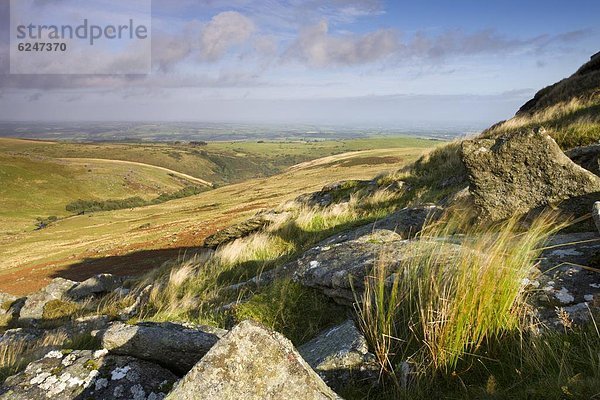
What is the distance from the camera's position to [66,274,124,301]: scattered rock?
1487cm

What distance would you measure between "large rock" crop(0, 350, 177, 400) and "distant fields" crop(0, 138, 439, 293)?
715 inches

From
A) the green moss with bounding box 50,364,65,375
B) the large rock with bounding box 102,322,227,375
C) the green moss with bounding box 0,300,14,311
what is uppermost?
the large rock with bounding box 102,322,227,375

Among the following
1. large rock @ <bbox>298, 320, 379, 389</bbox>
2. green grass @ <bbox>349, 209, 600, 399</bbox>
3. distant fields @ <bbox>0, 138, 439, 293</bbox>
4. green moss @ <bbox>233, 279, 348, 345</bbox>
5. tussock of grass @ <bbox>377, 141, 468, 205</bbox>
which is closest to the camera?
green grass @ <bbox>349, 209, 600, 399</bbox>

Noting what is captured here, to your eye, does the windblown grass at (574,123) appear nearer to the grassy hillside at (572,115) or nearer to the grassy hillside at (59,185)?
the grassy hillside at (572,115)

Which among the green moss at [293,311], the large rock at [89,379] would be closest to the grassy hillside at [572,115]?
the green moss at [293,311]

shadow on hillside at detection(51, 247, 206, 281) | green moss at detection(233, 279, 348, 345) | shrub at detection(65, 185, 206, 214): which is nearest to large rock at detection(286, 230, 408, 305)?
green moss at detection(233, 279, 348, 345)

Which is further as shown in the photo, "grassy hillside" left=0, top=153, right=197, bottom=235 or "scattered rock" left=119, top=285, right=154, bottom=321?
"grassy hillside" left=0, top=153, right=197, bottom=235

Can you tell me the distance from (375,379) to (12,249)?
216ft

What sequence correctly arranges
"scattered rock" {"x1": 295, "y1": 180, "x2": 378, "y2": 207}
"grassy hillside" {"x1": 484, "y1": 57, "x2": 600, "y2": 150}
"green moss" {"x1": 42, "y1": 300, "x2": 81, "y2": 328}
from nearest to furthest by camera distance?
1. "green moss" {"x1": 42, "y1": 300, "x2": 81, "y2": 328}
2. "grassy hillside" {"x1": 484, "y1": 57, "x2": 600, "y2": 150}
3. "scattered rock" {"x1": 295, "y1": 180, "x2": 378, "y2": 207}

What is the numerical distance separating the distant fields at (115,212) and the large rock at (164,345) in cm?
1815

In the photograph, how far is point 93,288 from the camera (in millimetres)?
15086

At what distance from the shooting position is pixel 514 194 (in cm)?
636

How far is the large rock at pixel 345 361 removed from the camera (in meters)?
3.24

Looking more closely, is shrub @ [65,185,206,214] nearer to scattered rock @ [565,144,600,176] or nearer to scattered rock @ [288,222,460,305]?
scattered rock @ [288,222,460,305]
